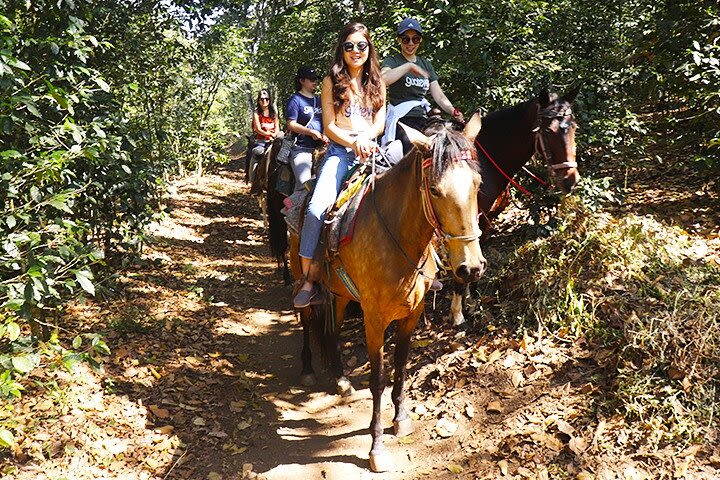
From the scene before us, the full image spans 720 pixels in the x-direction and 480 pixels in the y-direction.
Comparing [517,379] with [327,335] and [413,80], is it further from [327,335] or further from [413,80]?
[413,80]

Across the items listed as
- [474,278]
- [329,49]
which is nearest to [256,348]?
[474,278]

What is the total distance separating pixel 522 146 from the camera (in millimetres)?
5738

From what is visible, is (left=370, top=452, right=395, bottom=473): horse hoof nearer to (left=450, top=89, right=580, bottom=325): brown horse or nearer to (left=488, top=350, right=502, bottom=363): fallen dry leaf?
(left=488, top=350, right=502, bottom=363): fallen dry leaf

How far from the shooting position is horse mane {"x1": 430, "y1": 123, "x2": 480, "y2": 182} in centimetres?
331

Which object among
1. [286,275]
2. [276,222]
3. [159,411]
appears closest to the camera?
[159,411]

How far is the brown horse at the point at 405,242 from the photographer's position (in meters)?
3.29

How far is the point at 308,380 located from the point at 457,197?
3.42 meters

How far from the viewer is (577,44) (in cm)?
787

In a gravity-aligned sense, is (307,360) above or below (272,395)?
above

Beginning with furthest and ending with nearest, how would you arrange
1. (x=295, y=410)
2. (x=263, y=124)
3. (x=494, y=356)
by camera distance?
1. (x=263, y=124)
2. (x=295, y=410)
3. (x=494, y=356)

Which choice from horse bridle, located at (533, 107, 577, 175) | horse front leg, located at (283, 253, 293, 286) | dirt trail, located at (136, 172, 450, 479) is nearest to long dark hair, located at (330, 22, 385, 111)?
horse bridle, located at (533, 107, 577, 175)

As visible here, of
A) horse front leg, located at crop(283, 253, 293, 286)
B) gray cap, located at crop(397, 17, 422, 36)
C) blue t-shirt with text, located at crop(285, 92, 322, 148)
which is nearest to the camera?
gray cap, located at crop(397, 17, 422, 36)

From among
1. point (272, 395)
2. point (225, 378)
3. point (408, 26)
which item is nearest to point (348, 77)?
→ point (408, 26)

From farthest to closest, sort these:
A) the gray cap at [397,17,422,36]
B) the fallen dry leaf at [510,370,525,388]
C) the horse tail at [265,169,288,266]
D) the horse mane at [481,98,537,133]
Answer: the horse tail at [265,169,288,266], the gray cap at [397,17,422,36], the horse mane at [481,98,537,133], the fallen dry leaf at [510,370,525,388]
